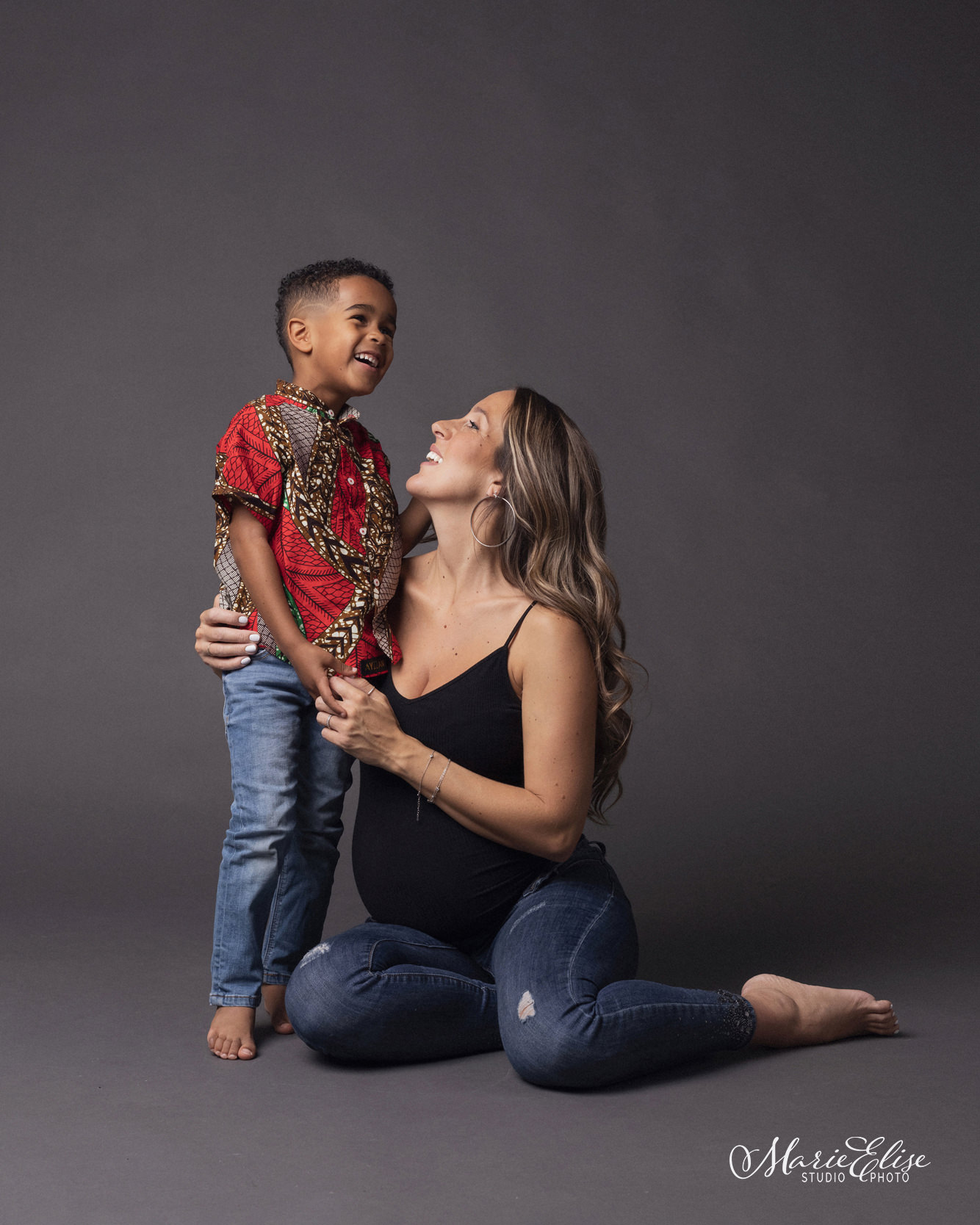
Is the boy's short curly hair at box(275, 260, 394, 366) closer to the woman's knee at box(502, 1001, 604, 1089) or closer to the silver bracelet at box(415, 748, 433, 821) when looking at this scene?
the silver bracelet at box(415, 748, 433, 821)

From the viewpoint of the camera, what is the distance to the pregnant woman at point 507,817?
93.0 inches

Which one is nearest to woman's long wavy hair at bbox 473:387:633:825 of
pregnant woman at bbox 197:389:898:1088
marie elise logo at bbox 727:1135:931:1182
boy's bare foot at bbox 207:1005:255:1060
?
pregnant woman at bbox 197:389:898:1088

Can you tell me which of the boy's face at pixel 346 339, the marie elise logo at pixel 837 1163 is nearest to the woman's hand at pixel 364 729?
the boy's face at pixel 346 339

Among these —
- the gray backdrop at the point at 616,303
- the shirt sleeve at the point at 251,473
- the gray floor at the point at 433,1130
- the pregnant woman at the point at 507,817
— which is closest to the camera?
the gray floor at the point at 433,1130

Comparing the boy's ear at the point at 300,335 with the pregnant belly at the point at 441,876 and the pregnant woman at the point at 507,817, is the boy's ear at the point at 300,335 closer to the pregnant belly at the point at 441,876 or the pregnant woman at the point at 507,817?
the pregnant woman at the point at 507,817

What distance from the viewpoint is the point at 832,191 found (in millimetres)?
5246

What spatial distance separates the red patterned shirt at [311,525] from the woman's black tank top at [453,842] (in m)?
0.23

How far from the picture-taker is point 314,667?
2.58m

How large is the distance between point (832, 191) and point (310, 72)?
7.16ft

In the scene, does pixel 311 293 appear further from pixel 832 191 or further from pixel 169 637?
pixel 832 191

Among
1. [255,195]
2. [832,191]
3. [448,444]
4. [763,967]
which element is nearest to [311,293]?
[448,444]

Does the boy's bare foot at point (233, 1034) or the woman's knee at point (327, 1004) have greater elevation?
the woman's knee at point (327, 1004)

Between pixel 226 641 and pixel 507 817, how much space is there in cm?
76

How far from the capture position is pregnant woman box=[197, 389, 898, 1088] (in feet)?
7.75
